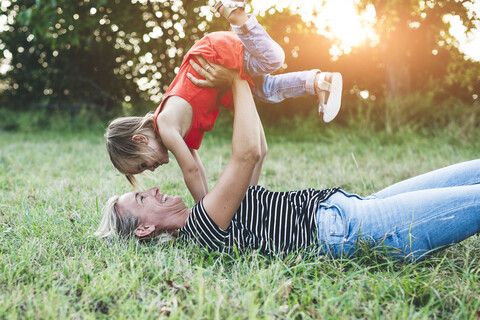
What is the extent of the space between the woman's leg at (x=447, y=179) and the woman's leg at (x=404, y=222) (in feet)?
1.05

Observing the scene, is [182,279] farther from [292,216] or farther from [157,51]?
[157,51]

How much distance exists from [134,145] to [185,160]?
0.44 meters

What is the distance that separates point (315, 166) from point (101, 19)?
558 centimetres

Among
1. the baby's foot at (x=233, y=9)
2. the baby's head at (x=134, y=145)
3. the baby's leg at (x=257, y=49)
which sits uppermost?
the baby's foot at (x=233, y=9)

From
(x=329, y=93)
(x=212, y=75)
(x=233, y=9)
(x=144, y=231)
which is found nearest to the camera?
(x=144, y=231)

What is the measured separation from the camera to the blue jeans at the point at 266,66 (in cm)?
252

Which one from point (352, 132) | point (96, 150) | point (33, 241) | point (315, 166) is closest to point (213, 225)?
point (33, 241)

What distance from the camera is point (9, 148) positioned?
635 cm

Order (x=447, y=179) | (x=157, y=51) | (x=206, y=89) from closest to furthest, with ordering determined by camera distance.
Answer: (x=447, y=179) < (x=206, y=89) < (x=157, y=51)

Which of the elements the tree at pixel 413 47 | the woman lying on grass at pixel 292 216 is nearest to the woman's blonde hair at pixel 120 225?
the woman lying on grass at pixel 292 216

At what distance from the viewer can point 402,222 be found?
6.20ft

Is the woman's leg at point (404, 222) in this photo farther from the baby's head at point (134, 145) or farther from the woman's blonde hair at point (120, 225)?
the baby's head at point (134, 145)

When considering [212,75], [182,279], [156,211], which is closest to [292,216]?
[182,279]

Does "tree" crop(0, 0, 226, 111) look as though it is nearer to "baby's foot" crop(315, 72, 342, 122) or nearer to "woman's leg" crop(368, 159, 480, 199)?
"baby's foot" crop(315, 72, 342, 122)
